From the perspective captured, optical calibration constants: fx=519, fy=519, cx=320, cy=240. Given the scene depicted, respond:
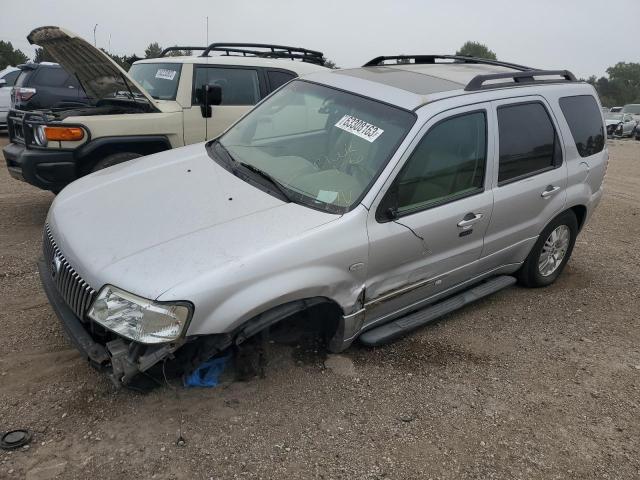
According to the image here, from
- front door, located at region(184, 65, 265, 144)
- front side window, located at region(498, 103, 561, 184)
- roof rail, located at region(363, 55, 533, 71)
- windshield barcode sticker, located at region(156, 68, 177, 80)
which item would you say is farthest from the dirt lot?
windshield barcode sticker, located at region(156, 68, 177, 80)

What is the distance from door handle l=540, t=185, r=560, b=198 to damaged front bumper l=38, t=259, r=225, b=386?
8.86 feet

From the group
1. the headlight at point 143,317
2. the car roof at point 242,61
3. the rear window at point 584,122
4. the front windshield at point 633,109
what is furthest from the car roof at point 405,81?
the front windshield at point 633,109

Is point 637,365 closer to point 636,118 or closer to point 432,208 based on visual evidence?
point 432,208

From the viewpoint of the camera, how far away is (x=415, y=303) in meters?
3.48

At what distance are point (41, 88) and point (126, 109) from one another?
20.6ft

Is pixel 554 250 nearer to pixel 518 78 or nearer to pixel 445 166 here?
pixel 518 78

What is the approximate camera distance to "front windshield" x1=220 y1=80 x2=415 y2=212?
3029 millimetres

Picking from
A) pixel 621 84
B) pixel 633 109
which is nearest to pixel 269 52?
pixel 633 109

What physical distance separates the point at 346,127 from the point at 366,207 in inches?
27.7

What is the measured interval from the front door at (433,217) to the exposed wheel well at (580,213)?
139 cm

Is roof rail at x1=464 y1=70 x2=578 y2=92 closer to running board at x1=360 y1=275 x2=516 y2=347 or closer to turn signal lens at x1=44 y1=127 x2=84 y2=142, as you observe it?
running board at x1=360 y1=275 x2=516 y2=347

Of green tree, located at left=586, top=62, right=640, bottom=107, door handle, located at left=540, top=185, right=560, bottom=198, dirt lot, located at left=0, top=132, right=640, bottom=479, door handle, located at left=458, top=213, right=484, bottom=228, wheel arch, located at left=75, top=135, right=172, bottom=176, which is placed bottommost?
green tree, located at left=586, top=62, right=640, bottom=107

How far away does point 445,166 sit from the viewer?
329 centimetres

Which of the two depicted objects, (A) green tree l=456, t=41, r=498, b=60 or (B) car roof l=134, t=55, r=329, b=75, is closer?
(B) car roof l=134, t=55, r=329, b=75
